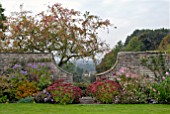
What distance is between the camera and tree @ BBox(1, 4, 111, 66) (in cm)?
1614

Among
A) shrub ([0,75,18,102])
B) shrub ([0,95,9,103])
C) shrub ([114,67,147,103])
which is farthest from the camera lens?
shrub ([0,75,18,102])

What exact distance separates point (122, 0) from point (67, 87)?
6.82m

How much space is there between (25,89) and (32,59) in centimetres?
205

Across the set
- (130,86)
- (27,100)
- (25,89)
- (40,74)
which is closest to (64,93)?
(27,100)

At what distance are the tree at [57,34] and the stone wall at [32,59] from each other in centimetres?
237

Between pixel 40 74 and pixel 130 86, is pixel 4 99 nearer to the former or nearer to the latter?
pixel 40 74

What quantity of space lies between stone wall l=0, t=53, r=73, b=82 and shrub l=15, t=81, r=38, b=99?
1589mm

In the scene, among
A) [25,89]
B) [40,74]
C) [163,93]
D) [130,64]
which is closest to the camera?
[163,93]

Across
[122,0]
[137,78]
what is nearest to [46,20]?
[122,0]

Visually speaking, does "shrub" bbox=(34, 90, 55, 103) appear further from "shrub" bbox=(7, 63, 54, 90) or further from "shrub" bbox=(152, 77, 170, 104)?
"shrub" bbox=(152, 77, 170, 104)

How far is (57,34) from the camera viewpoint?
52.8ft

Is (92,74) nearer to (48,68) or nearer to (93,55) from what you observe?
(93,55)

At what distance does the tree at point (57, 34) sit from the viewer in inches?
635

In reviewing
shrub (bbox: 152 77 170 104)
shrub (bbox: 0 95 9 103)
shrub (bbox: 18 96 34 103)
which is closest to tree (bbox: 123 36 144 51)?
shrub (bbox: 152 77 170 104)
